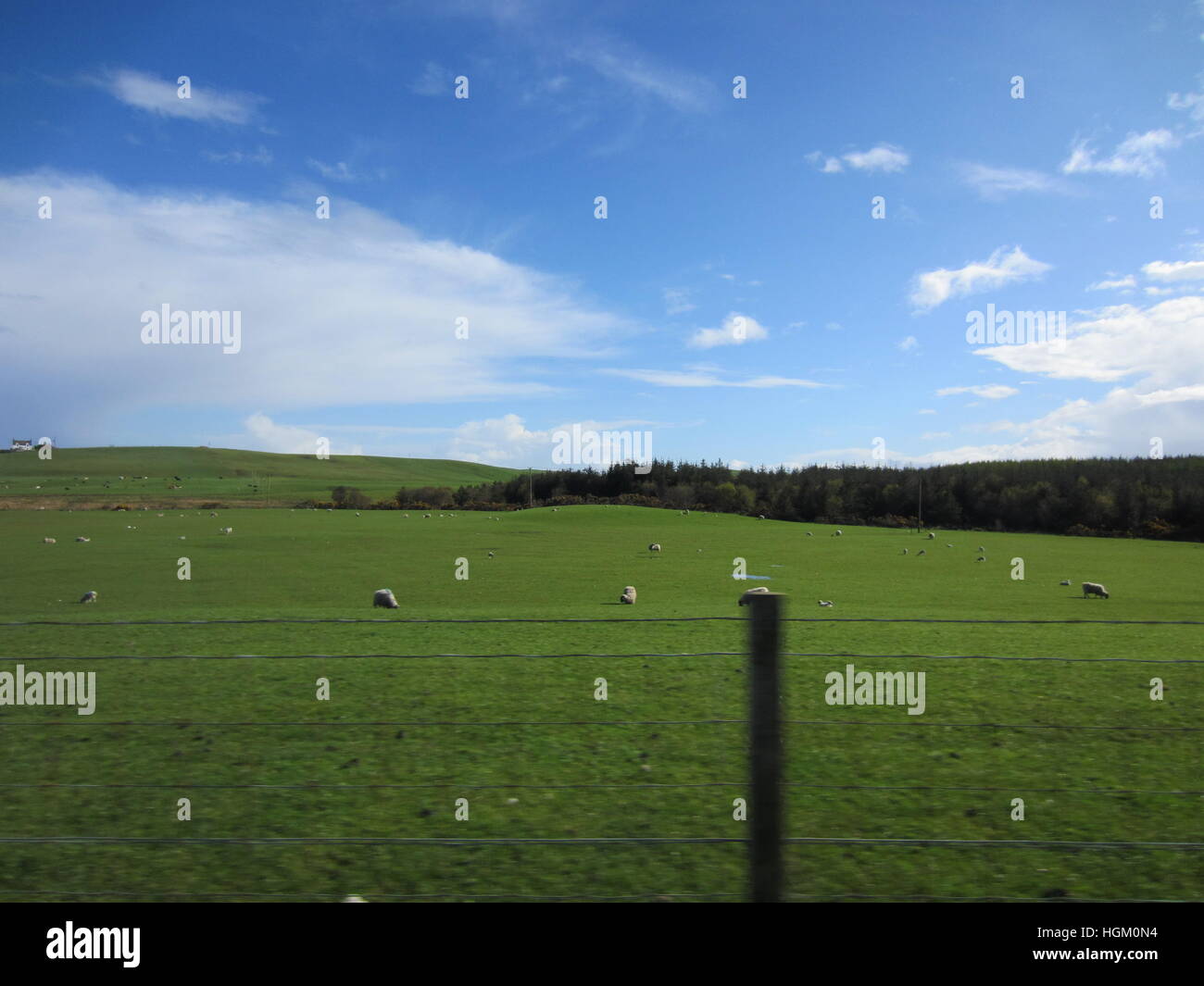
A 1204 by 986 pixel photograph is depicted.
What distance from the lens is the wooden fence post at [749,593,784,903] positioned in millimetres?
2617

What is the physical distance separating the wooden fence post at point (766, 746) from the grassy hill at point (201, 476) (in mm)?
66076

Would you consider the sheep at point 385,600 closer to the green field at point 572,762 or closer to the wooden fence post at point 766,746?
the green field at point 572,762

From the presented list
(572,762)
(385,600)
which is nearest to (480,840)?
(572,762)

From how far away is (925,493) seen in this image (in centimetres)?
6962

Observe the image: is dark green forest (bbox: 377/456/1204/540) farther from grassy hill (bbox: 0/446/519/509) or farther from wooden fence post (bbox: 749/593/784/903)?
wooden fence post (bbox: 749/593/784/903)

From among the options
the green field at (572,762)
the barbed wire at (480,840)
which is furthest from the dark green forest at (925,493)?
the barbed wire at (480,840)

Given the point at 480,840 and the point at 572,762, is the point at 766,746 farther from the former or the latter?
the point at 572,762

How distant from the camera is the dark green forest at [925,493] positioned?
182 feet

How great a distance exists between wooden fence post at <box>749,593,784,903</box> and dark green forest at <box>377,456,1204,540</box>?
5729 centimetres

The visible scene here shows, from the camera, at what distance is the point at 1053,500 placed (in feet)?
194
